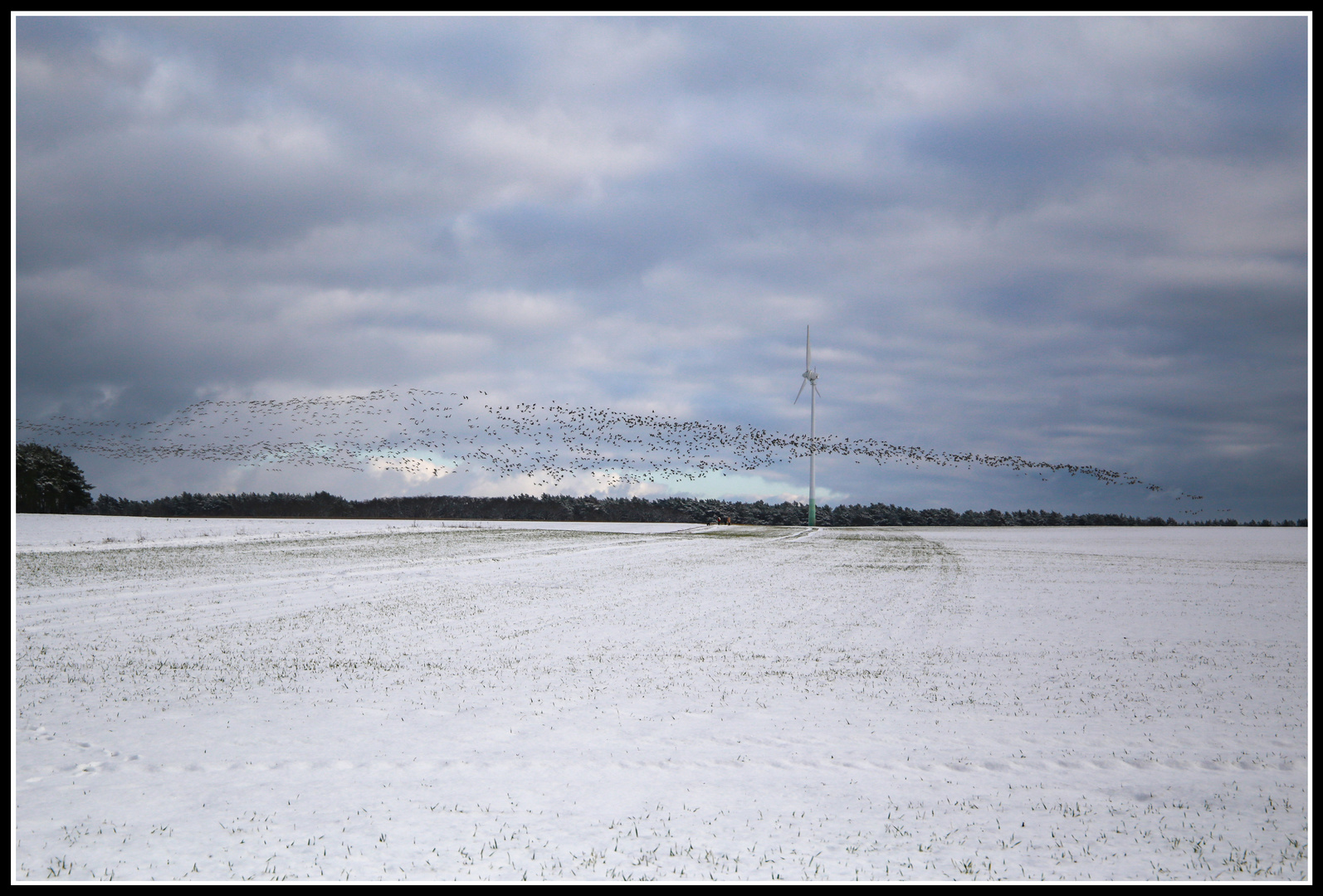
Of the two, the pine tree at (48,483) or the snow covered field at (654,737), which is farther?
the pine tree at (48,483)

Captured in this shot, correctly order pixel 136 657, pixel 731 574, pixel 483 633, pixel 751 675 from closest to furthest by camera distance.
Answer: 1. pixel 751 675
2. pixel 136 657
3. pixel 483 633
4. pixel 731 574

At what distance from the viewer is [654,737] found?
883 centimetres

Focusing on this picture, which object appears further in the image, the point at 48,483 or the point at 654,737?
the point at 48,483

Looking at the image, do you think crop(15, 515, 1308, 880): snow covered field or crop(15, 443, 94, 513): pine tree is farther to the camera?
crop(15, 443, 94, 513): pine tree

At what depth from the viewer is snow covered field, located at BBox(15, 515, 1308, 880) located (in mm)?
6141

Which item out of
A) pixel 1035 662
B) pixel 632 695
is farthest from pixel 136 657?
pixel 1035 662

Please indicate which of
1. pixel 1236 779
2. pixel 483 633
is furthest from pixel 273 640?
pixel 1236 779

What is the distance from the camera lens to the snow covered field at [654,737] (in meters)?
6.14

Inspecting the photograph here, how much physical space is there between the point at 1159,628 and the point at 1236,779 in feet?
31.2

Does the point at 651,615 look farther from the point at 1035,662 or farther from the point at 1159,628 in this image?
the point at 1159,628

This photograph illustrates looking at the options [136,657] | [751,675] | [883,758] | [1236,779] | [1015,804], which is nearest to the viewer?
[1015,804]

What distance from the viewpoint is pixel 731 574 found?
27734mm

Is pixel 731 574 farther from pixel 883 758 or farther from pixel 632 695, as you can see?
pixel 883 758

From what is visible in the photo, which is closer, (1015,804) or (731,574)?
(1015,804)
